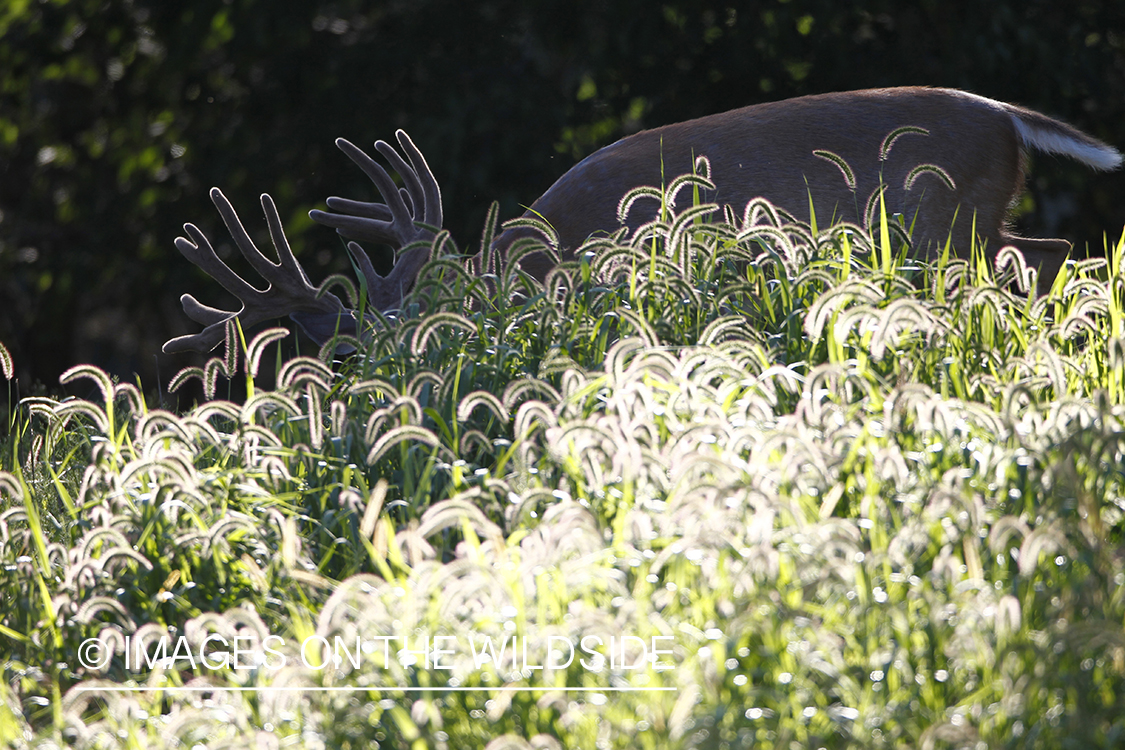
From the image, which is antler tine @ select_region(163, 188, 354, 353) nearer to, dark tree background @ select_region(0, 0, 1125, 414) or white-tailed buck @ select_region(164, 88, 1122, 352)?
white-tailed buck @ select_region(164, 88, 1122, 352)

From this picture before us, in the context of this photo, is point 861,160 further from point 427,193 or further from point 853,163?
point 427,193

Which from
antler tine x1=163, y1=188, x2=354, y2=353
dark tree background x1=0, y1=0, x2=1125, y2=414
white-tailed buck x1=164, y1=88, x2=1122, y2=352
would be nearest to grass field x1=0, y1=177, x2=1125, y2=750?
antler tine x1=163, y1=188, x2=354, y2=353

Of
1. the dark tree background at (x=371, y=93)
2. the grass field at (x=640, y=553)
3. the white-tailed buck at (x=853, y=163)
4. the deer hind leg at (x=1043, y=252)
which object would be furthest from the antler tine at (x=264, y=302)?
the deer hind leg at (x=1043, y=252)

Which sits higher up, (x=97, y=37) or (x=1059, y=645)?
(x=97, y=37)

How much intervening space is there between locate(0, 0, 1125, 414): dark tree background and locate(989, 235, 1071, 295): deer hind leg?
160cm

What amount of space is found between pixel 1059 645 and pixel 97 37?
7777 millimetres

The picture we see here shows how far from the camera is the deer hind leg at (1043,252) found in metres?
5.35

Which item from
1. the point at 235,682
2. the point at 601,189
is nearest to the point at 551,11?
the point at 601,189

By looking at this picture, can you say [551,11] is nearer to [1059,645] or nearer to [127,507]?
[127,507]

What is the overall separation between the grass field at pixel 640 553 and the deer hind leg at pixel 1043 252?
1.95 metres

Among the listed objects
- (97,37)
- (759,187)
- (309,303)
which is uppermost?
(97,37)

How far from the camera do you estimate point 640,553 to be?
6.89ft

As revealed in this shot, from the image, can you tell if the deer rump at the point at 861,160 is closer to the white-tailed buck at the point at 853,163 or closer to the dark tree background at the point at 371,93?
the white-tailed buck at the point at 853,163

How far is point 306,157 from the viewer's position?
24.7 feet
